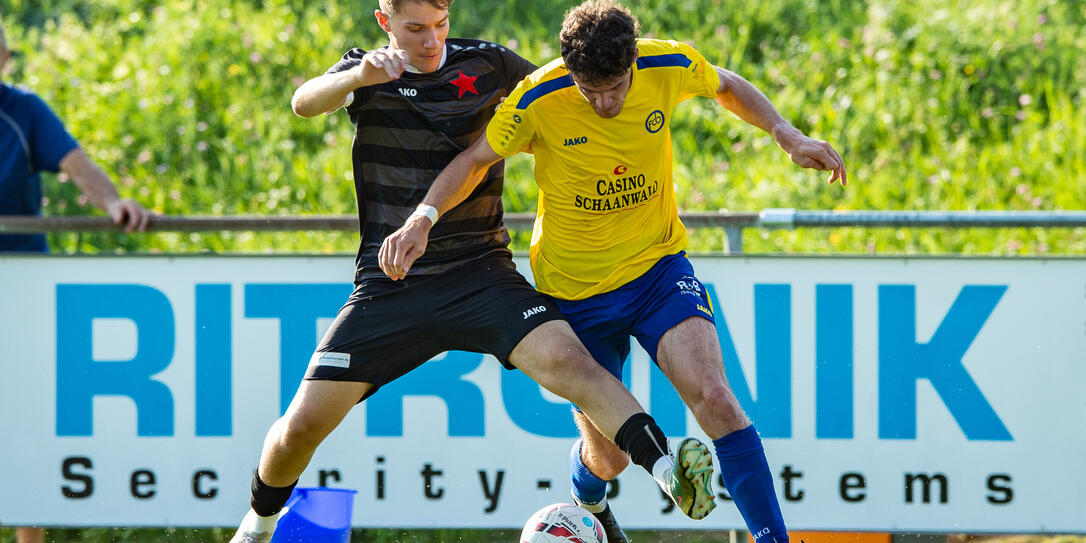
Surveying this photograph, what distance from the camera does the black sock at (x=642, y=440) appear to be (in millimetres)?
3809

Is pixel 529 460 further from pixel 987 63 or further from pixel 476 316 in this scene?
pixel 987 63

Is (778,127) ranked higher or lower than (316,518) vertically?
higher

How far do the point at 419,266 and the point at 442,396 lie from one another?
124cm

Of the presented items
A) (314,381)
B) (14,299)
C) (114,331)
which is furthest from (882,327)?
(14,299)

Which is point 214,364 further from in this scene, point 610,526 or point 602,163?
point 602,163

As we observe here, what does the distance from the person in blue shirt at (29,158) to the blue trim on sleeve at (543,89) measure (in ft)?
7.79

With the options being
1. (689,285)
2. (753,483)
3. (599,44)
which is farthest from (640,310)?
(599,44)

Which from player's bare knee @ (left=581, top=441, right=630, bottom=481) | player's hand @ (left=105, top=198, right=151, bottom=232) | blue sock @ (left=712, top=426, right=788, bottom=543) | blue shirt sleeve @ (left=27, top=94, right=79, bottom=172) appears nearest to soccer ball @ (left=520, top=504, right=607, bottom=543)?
player's bare knee @ (left=581, top=441, right=630, bottom=481)

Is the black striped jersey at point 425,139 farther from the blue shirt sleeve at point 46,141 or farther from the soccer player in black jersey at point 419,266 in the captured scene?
the blue shirt sleeve at point 46,141

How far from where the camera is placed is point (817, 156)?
3959 millimetres

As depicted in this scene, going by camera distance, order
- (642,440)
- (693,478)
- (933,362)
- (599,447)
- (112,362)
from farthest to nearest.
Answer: (112,362), (933,362), (599,447), (642,440), (693,478)

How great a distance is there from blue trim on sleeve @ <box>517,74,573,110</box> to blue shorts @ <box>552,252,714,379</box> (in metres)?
0.79

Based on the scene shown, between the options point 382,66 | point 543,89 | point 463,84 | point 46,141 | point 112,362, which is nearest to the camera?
point 382,66

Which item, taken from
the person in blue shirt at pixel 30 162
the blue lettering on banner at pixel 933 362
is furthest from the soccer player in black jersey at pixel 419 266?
the blue lettering on banner at pixel 933 362
